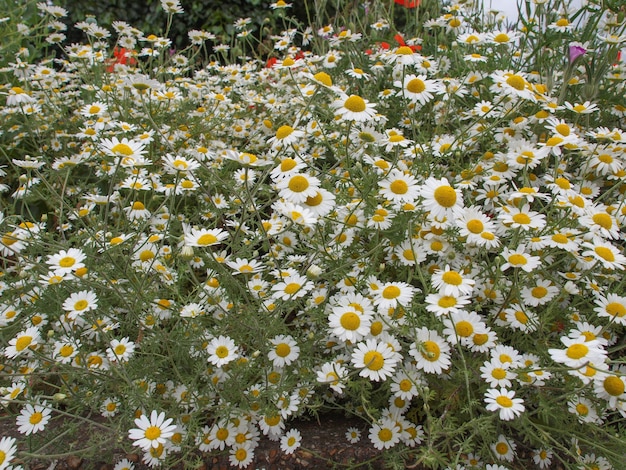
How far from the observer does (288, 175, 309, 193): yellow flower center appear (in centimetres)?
164

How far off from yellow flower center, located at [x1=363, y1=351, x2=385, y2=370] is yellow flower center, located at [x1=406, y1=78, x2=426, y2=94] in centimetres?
117

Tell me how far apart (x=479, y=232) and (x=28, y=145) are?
332 cm

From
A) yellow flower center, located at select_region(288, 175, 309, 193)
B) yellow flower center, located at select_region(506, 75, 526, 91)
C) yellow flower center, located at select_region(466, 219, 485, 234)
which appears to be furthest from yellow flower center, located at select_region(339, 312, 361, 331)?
yellow flower center, located at select_region(506, 75, 526, 91)

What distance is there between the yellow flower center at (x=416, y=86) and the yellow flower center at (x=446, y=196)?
0.69 metres

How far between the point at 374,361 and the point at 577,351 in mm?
586

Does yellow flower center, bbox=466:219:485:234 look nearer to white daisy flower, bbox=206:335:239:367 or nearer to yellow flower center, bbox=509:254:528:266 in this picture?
yellow flower center, bbox=509:254:528:266

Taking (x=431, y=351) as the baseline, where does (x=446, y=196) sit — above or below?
above

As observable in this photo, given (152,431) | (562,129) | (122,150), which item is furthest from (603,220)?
(122,150)

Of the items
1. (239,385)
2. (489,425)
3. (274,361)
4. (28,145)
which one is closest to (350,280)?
(274,361)

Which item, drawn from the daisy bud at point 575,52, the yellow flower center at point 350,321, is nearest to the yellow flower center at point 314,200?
the yellow flower center at point 350,321

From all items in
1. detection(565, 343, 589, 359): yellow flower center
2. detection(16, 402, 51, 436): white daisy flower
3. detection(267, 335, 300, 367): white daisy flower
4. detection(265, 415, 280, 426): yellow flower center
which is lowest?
detection(265, 415, 280, 426): yellow flower center

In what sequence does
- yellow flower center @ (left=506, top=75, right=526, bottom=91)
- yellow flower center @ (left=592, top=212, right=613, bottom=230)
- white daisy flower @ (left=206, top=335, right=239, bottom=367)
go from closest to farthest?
white daisy flower @ (left=206, top=335, right=239, bottom=367) → yellow flower center @ (left=592, top=212, right=613, bottom=230) → yellow flower center @ (left=506, top=75, right=526, bottom=91)

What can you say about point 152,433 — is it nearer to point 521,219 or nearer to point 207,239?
point 207,239

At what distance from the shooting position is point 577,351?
1424mm
